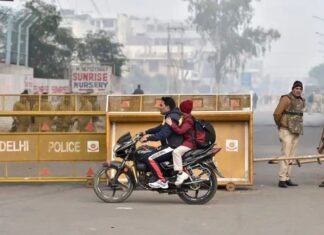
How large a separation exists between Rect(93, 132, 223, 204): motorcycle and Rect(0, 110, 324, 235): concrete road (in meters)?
0.17

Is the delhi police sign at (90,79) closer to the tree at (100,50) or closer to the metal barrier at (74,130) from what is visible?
the metal barrier at (74,130)

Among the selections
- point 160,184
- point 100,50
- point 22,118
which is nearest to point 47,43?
point 100,50

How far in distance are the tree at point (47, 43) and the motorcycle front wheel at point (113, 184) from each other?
34.1m

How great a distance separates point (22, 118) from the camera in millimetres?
10719

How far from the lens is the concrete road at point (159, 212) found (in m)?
7.34

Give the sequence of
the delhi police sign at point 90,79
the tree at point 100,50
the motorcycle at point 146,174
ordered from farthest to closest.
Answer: the tree at point 100,50
the delhi police sign at point 90,79
the motorcycle at point 146,174

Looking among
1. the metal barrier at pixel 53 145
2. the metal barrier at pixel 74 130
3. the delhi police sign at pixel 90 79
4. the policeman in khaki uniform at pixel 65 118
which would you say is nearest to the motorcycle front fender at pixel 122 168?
the metal barrier at pixel 74 130

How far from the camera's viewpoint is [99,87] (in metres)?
32.2

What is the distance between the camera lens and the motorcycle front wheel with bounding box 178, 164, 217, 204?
8898 millimetres

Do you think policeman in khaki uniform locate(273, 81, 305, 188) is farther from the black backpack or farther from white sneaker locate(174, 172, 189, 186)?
white sneaker locate(174, 172, 189, 186)

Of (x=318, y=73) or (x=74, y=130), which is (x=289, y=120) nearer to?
(x=74, y=130)

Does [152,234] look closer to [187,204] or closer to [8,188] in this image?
[187,204]

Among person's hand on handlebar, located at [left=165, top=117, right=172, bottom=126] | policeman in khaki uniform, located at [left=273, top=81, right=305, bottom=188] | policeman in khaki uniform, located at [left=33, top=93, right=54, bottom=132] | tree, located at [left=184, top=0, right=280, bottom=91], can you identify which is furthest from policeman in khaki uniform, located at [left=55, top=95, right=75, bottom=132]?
tree, located at [left=184, top=0, right=280, bottom=91]

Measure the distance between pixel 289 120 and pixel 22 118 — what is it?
4.07 m
